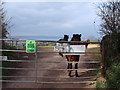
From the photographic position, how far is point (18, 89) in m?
5.71

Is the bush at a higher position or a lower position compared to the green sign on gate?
lower

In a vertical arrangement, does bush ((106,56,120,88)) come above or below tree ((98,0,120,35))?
below

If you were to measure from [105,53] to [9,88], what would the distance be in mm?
2997

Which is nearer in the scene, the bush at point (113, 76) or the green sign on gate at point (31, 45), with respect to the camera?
the bush at point (113, 76)

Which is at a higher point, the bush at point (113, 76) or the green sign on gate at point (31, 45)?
the green sign on gate at point (31, 45)

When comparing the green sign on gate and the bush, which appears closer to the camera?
the bush

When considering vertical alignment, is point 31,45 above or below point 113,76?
above

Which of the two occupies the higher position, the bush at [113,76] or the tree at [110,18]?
the tree at [110,18]

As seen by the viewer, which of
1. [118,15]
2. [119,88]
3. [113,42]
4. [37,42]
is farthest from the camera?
[118,15]

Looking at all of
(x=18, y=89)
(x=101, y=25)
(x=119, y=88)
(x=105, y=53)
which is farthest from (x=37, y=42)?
(x=101, y=25)

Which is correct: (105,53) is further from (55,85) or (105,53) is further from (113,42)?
(55,85)

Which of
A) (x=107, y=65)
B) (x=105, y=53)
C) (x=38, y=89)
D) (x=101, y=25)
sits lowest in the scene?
(x=38, y=89)

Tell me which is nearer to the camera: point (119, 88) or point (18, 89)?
point (119, 88)

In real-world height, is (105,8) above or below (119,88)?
above
